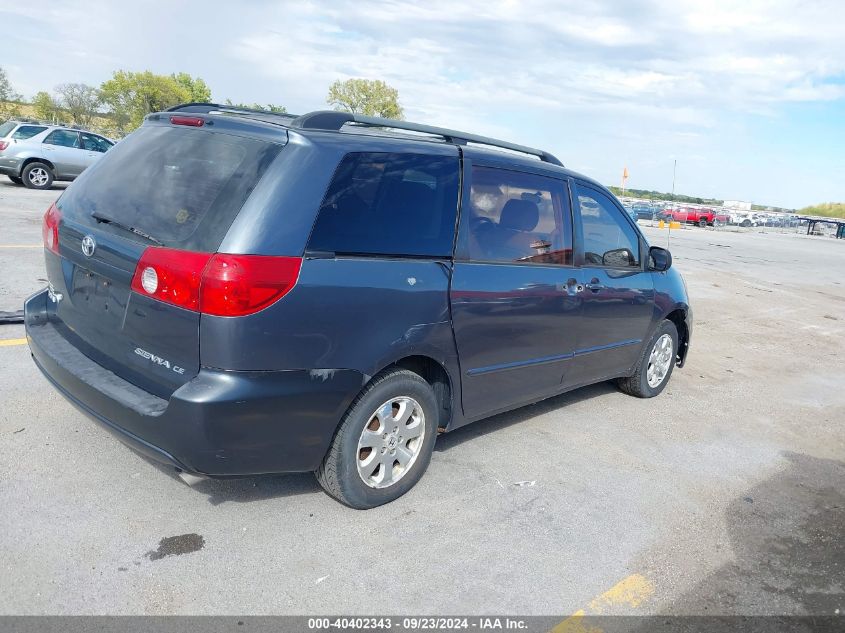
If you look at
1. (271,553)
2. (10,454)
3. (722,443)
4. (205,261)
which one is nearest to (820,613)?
(722,443)

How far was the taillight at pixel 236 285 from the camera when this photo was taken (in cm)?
285

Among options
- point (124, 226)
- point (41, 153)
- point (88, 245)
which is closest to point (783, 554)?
point (124, 226)

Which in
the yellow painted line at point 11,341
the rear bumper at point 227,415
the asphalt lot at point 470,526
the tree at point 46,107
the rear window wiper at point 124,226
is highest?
the tree at point 46,107

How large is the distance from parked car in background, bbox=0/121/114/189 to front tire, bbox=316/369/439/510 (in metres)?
17.4

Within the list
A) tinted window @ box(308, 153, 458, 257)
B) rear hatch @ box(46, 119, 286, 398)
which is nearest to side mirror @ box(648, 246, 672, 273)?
tinted window @ box(308, 153, 458, 257)

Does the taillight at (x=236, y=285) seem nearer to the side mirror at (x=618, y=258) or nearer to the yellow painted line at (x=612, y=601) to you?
the yellow painted line at (x=612, y=601)

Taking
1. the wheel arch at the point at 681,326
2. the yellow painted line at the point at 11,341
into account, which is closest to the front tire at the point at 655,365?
the wheel arch at the point at 681,326

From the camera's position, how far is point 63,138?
61.6ft

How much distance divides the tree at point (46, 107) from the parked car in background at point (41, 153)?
132 ft

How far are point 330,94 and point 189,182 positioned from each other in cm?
7824

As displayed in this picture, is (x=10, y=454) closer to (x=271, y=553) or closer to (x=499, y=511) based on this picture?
(x=271, y=553)

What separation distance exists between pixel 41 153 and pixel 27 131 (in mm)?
639

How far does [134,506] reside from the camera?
3332mm

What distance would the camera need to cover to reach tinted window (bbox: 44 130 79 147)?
18547 millimetres
